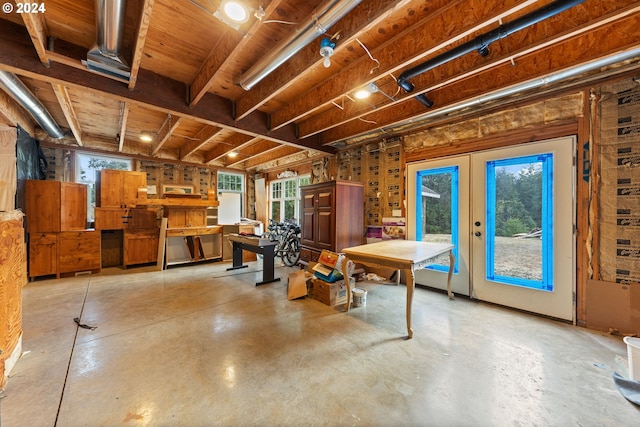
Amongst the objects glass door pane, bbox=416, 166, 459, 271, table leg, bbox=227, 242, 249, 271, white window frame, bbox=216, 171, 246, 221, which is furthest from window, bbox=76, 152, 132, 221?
glass door pane, bbox=416, 166, 459, 271

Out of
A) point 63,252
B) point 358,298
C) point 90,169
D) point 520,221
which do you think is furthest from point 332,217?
point 90,169

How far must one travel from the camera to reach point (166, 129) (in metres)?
4.55

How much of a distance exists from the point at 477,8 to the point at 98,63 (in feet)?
10.7

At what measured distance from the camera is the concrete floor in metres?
1.47

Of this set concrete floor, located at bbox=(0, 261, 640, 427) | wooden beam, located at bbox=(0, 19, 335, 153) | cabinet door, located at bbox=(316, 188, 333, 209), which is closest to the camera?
concrete floor, located at bbox=(0, 261, 640, 427)

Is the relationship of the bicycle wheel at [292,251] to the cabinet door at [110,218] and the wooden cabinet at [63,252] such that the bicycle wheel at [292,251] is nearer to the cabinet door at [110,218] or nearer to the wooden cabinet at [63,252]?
the cabinet door at [110,218]

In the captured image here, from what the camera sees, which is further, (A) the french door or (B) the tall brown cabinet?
(B) the tall brown cabinet

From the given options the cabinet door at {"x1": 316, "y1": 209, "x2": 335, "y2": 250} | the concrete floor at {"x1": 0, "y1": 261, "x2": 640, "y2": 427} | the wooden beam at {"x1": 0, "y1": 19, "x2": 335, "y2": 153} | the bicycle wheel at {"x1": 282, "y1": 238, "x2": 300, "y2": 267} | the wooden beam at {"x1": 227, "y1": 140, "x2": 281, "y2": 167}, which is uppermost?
the wooden beam at {"x1": 227, "y1": 140, "x2": 281, "y2": 167}

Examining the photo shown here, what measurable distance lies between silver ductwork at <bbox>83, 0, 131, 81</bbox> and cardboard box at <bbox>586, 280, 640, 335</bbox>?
4900 millimetres

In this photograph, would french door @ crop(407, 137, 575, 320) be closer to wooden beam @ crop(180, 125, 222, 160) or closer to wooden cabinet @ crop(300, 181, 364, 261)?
wooden cabinet @ crop(300, 181, 364, 261)

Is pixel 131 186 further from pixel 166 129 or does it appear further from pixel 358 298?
pixel 358 298

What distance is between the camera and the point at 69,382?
1729mm

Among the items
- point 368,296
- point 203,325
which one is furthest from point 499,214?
point 203,325

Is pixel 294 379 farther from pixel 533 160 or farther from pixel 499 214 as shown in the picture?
pixel 533 160
